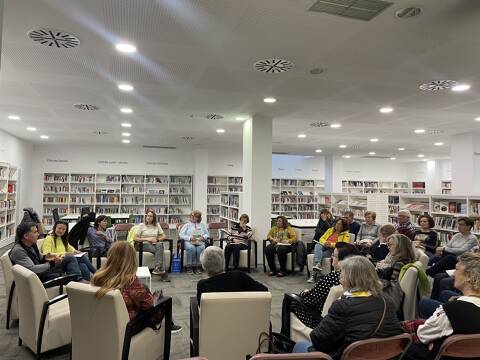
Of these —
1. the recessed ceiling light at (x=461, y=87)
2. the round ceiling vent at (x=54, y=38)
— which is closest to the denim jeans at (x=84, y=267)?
the round ceiling vent at (x=54, y=38)

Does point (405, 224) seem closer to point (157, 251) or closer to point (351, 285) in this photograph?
point (157, 251)

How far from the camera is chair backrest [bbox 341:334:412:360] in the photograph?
1964mm

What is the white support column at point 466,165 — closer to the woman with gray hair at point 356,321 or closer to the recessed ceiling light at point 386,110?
the recessed ceiling light at point 386,110

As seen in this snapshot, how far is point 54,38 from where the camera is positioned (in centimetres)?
349

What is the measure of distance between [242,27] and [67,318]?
309 centimetres

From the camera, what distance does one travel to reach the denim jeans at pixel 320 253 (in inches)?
237

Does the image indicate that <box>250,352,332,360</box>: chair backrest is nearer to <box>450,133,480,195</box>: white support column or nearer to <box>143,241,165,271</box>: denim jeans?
<box>143,241,165,271</box>: denim jeans

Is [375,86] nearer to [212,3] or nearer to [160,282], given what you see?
[212,3]

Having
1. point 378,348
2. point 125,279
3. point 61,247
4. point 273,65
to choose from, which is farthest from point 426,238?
point 61,247

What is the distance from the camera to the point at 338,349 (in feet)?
6.91

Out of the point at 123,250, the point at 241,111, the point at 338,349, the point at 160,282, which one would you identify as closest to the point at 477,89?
the point at 241,111

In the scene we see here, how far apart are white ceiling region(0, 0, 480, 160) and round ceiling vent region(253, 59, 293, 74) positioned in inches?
4.7

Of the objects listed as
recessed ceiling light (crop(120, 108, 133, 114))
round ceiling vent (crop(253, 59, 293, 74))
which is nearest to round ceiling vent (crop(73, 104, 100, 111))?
recessed ceiling light (crop(120, 108, 133, 114))

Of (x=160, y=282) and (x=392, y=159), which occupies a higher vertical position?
(x=392, y=159)
